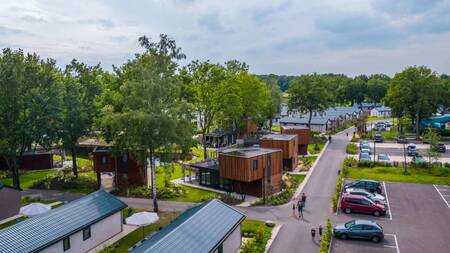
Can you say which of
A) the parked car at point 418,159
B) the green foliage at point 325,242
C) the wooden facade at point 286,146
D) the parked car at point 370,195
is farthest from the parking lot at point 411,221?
the wooden facade at point 286,146

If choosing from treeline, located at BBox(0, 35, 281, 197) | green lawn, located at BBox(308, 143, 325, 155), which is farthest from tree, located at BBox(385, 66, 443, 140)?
treeline, located at BBox(0, 35, 281, 197)

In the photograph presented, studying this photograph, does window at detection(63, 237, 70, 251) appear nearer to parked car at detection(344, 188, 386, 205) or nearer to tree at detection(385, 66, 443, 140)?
parked car at detection(344, 188, 386, 205)

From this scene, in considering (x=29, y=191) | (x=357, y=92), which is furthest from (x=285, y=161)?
(x=357, y=92)

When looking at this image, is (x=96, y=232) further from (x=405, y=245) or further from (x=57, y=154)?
(x=57, y=154)

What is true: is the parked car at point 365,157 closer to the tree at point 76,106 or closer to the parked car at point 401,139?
the parked car at point 401,139

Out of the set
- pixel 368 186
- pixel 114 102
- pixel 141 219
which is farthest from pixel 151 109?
pixel 368 186

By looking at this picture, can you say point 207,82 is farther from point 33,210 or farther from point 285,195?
point 33,210

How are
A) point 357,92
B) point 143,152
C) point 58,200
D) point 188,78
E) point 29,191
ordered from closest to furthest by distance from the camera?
point 143,152 → point 58,200 → point 29,191 → point 188,78 → point 357,92
